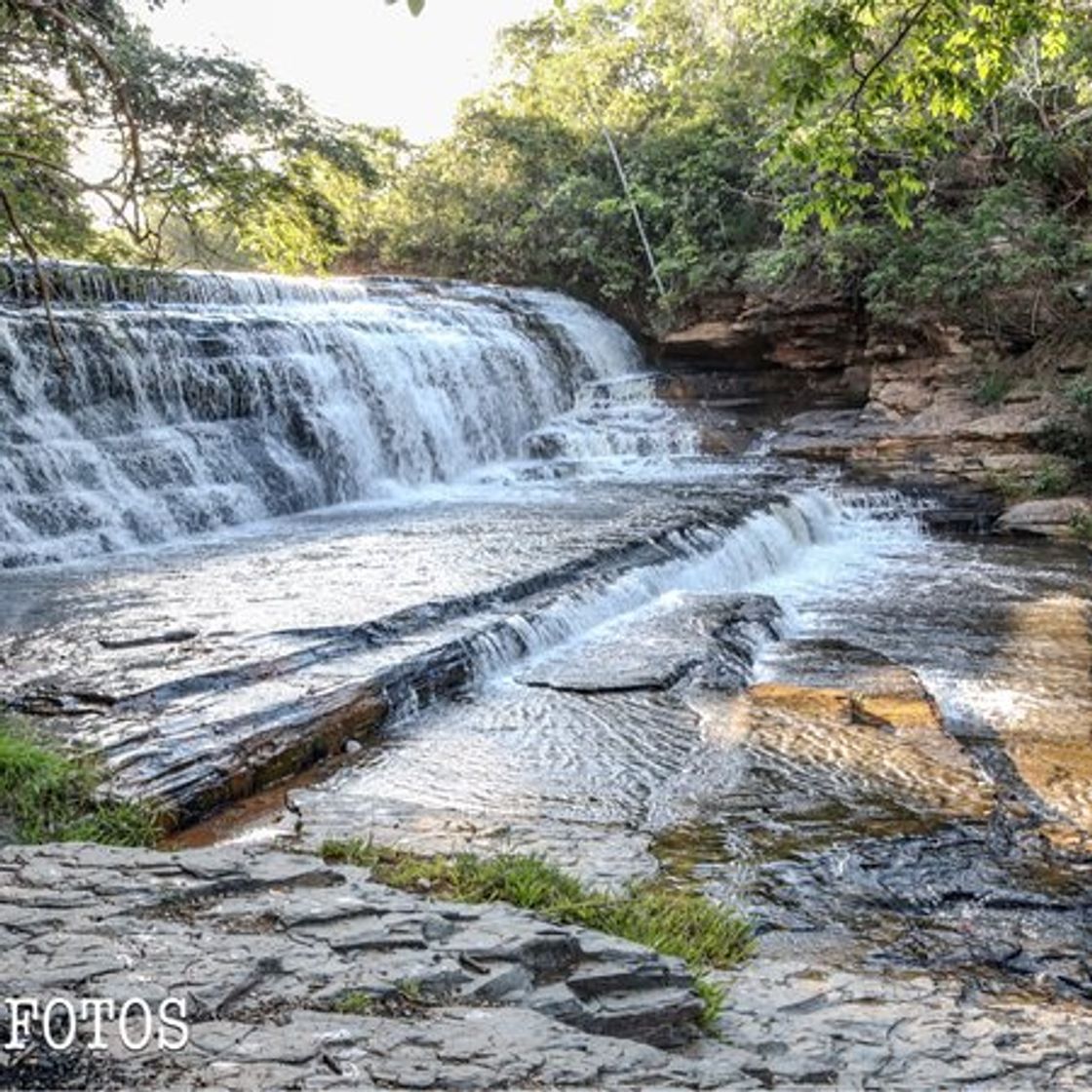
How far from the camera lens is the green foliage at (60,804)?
12.6 ft

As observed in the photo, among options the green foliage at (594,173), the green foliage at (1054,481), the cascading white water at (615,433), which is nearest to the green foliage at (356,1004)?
the green foliage at (1054,481)

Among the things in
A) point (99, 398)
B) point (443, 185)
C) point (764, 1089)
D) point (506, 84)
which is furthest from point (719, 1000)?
point (506, 84)

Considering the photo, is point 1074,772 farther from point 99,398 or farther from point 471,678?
point 99,398

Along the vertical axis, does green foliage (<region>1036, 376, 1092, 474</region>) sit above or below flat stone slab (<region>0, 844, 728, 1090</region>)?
above

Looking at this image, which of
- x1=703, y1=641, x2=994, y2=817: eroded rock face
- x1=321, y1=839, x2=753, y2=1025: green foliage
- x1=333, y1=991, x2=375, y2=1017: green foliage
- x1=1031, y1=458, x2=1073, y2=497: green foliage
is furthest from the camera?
x1=1031, y1=458, x2=1073, y2=497: green foliage

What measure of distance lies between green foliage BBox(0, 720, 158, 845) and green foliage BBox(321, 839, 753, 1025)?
2.65 feet

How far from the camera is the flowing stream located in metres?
3.81

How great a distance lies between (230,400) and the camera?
459 inches

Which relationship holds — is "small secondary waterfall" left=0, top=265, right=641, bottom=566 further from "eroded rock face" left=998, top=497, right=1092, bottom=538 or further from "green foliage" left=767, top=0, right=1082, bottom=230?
"eroded rock face" left=998, top=497, right=1092, bottom=538

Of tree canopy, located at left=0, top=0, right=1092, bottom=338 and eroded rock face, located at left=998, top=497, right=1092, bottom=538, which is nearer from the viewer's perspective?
tree canopy, located at left=0, top=0, right=1092, bottom=338

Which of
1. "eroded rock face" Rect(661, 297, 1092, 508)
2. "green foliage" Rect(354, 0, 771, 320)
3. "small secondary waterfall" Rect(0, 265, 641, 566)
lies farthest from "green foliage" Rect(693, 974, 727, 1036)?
"green foliage" Rect(354, 0, 771, 320)

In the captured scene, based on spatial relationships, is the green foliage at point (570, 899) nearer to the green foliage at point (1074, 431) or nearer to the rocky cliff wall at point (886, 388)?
the rocky cliff wall at point (886, 388)

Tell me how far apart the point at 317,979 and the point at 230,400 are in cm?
997

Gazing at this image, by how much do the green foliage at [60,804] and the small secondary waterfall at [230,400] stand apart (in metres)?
2.91
